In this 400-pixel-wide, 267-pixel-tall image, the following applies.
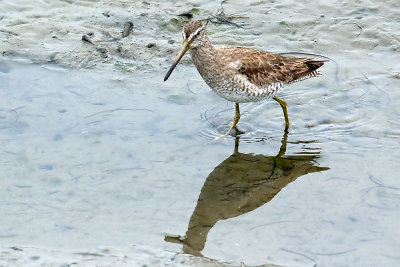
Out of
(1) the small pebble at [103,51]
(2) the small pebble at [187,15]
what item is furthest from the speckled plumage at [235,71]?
(2) the small pebble at [187,15]

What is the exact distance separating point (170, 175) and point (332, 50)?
11.5 feet

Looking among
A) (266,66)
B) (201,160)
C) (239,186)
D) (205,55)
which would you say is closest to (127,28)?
(205,55)

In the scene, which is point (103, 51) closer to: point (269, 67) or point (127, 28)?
point (127, 28)

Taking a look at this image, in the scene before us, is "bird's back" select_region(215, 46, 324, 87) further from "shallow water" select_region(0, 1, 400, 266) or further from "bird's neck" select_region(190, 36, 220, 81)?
"shallow water" select_region(0, 1, 400, 266)

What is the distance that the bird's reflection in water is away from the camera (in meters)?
7.14

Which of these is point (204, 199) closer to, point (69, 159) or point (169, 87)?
point (69, 159)

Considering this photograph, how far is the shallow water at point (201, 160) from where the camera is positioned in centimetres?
689

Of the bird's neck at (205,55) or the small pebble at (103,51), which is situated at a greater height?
the bird's neck at (205,55)

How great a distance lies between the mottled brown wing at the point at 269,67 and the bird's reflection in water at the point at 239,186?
721 mm

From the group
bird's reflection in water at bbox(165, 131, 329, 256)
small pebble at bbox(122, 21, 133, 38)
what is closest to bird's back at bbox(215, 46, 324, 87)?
bird's reflection in water at bbox(165, 131, 329, 256)

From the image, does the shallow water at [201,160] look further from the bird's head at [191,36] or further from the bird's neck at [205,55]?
the bird's head at [191,36]

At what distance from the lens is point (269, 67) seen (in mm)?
8586

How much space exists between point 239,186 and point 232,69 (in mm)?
1356

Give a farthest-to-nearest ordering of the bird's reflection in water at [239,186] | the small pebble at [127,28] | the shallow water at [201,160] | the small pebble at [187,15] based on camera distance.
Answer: the small pebble at [187,15], the small pebble at [127,28], the bird's reflection in water at [239,186], the shallow water at [201,160]
